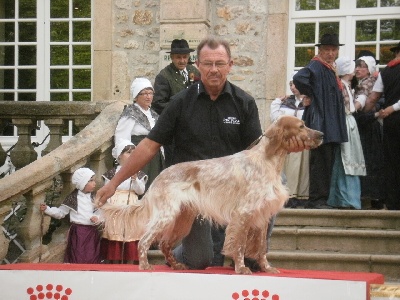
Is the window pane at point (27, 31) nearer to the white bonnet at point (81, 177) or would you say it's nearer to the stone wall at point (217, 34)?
the stone wall at point (217, 34)

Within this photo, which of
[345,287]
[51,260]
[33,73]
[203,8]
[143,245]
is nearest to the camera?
[345,287]

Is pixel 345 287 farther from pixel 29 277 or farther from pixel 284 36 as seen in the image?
pixel 284 36

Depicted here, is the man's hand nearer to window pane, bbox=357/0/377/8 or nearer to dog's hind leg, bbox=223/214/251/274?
dog's hind leg, bbox=223/214/251/274

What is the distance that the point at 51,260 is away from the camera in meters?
8.26

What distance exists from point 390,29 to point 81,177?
5.50m

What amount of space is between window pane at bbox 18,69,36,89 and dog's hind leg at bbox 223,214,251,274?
8.11 meters

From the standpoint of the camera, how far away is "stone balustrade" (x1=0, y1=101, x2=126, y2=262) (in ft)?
26.2

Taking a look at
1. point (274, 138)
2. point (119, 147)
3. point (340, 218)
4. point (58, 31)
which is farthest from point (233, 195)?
point (58, 31)

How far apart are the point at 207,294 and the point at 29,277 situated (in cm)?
112

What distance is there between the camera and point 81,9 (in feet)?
42.8

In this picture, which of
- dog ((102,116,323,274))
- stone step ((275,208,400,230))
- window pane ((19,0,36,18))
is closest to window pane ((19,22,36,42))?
window pane ((19,0,36,18))

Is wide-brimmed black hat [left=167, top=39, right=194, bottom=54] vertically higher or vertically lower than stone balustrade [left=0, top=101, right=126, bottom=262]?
higher

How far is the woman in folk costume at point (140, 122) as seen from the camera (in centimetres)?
908

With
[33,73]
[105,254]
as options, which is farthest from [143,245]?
[33,73]
